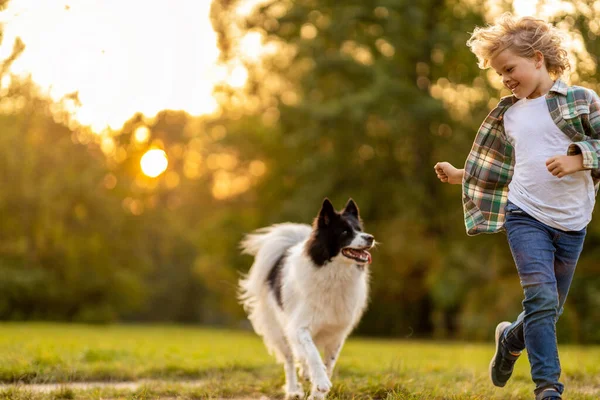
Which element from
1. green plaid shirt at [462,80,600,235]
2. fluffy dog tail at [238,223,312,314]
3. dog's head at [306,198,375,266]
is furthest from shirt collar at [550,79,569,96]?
fluffy dog tail at [238,223,312,314]

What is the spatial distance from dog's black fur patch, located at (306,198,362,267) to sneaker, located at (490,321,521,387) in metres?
1.65

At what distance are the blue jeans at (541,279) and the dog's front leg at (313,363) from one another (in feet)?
5.28

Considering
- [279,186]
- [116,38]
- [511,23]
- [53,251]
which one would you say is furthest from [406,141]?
[511,23]

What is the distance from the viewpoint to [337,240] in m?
5.87

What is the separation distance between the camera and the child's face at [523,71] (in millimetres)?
3814

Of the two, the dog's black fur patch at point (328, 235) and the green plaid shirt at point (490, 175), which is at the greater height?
the green plaid shirt at point (490, 175)

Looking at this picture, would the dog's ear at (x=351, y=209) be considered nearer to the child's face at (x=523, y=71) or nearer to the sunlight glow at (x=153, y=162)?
the child's face at (x=523, y=71)

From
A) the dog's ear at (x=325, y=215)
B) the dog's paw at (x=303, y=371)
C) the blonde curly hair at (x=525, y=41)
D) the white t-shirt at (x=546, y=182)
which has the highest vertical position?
the blonde curly hair at (x=525, y=41)

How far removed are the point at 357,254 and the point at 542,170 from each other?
88.7 inches

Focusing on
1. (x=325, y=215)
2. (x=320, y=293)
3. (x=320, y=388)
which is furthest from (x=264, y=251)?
(x=320, y=388)

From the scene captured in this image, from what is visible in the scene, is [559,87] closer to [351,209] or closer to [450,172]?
[450,172]

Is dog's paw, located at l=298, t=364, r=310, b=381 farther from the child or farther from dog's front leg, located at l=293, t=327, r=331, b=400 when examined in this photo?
the child

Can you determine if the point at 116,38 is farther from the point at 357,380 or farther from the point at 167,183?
the point at 167,183

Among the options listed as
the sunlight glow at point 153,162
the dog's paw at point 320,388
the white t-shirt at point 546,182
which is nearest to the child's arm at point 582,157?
the white t-shirt at point 546,182
